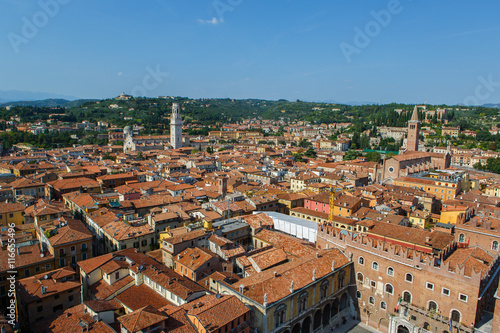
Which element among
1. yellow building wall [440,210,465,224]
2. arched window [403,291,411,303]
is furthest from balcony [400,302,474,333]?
yellow building wall [440,210,465,224]

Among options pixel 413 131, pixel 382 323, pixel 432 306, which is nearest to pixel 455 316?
pixel 432 306

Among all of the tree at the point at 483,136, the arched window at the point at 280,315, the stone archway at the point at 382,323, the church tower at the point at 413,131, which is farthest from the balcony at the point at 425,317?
the tree at the point at 483,136

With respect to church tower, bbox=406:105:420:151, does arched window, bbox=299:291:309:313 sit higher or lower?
lower

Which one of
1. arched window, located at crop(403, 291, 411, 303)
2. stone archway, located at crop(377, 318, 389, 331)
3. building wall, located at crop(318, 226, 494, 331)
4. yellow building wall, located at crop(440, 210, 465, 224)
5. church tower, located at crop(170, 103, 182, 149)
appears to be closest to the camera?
building wall, located at crop(318, 226, 494, 331)

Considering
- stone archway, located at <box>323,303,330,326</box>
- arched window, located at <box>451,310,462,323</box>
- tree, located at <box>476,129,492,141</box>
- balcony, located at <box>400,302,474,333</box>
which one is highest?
tree, located at <box>476,129,492,141</box>

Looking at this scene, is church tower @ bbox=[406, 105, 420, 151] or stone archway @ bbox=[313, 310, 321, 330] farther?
church tower @ bbox=[406, 105, 420, 151]

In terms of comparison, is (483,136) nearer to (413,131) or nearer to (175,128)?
(413,131)

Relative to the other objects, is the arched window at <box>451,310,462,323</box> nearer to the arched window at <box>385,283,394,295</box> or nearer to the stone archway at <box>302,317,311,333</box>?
the arched window at <box>385,283,394,295</box>

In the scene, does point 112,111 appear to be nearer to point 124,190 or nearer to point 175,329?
point 124,190

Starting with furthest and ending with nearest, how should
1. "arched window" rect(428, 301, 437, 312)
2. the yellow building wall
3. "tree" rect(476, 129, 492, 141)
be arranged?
"tree" rect(476, 129, 492, 141) → the yellow building wall → "arched window" rect(428, 301, 437, 312)

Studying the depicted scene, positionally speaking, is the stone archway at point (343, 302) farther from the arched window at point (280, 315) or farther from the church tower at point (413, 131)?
the church tower at point (413, 131)
